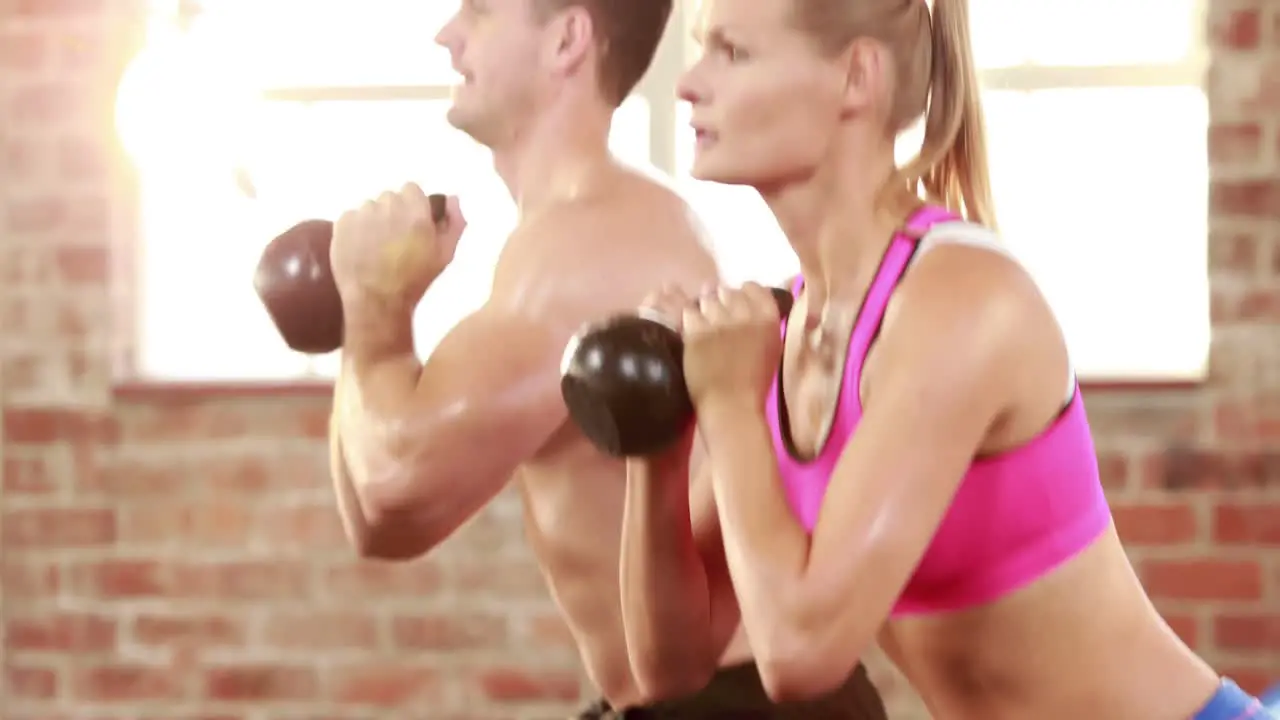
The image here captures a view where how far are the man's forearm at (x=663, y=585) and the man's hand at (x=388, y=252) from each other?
0.32 meters

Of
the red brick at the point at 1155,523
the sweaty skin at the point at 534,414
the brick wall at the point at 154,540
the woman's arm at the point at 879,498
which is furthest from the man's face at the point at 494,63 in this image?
the red brick at the point at 1155,523

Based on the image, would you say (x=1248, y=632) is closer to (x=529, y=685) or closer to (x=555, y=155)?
(x=529, y=685)

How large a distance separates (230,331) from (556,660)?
0.85m

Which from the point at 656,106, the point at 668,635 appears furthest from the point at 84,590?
the point at 668,635

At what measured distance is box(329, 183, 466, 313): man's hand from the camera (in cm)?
A: 137

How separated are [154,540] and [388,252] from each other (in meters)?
1.38

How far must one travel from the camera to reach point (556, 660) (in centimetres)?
245

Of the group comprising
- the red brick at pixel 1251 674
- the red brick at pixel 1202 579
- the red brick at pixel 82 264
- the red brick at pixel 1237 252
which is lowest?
the red brick at pixel 1251 674

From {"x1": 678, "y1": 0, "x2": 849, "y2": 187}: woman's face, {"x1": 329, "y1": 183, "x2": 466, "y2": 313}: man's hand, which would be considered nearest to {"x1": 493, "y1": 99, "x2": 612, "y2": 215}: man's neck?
{"x1": 329, "y1": 183, "x2": 466, "y2": 313}: man's hand

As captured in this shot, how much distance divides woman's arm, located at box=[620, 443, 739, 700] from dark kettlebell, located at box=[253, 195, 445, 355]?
15.5 inches

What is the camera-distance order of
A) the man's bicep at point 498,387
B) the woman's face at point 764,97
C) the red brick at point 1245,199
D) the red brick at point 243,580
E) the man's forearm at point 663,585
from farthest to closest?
the red brick at point 243,580 → the red brick at point 1245,199 → the man's bicep at point 498,387 → the man's forearm at point 663,585 → the woman's face at point 764,97

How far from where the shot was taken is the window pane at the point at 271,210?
2.61m

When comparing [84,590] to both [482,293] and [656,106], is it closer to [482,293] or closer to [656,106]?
[482,293]

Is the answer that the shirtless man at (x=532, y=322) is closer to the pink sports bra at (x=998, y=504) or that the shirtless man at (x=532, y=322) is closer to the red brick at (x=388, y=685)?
the pink sports bra at (x=998, y=504)
